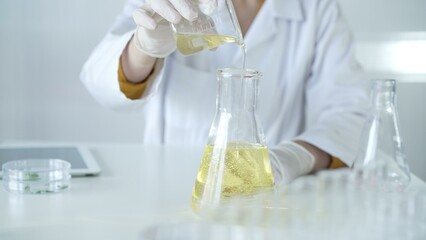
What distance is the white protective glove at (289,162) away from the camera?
96 centimetres

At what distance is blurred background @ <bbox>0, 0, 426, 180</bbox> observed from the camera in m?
2.50

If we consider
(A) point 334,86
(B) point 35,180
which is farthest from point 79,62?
(B) point 35,180

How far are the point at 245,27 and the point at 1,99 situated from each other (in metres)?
1.44

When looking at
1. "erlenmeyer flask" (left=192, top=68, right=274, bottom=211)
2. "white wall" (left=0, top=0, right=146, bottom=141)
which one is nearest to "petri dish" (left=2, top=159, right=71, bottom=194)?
"erlenmeyer flask" (left=192, top=68, right=274, bottom=211)

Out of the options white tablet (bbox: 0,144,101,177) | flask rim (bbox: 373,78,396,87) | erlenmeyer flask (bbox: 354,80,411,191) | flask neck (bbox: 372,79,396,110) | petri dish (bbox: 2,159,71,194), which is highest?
flask rim (bbox: 373,78,396,87)

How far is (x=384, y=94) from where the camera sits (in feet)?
3.02

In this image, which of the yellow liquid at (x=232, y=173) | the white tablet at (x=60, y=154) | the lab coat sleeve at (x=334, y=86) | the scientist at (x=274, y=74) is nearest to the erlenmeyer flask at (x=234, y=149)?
the yellow liquid at (x=232, y=173)

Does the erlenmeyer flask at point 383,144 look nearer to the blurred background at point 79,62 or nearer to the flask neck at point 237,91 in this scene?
the flask neck at point 237,91

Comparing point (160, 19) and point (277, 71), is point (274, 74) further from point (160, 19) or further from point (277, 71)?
point (160, 19)

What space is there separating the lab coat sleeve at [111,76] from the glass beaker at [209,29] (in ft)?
1.37

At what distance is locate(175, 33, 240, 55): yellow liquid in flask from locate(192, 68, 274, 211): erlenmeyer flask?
5.3 inches

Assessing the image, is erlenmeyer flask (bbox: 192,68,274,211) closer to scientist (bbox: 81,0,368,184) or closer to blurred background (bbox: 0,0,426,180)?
scientist (bbox: 81,0,368,184)

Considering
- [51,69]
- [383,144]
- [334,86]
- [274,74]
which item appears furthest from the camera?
[51,69]

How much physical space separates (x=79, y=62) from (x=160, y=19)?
1611 mm
